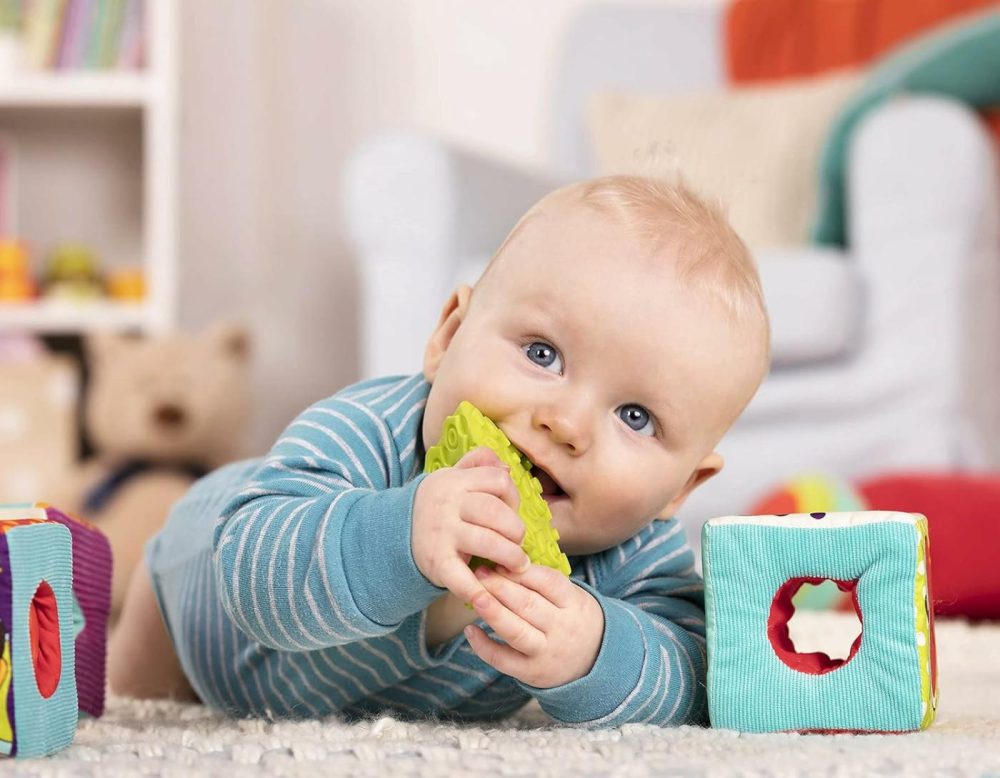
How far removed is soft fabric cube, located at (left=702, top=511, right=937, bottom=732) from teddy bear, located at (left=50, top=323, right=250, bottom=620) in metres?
1.41

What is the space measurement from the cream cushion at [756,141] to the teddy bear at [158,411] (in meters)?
0.77

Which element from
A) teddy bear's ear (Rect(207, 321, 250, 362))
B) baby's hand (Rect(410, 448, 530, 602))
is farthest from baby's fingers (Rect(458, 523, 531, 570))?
teddy bear's ear (Rect(207, 321, 250, 362))

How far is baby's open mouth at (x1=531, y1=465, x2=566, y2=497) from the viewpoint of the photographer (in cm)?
71

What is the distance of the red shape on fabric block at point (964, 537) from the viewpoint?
138 cm

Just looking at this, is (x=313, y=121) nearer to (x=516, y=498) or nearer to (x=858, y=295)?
(x=858, y=295)

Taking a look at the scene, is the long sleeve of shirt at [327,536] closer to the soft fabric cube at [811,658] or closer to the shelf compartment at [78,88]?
the soft fabric cube at [811,658]

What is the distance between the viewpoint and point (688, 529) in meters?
1.82

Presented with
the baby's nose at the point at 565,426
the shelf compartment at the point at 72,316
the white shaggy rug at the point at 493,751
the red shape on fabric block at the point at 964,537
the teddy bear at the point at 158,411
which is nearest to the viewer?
the white shaggy rug at the point at 493,751

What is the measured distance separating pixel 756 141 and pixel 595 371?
1.61 m

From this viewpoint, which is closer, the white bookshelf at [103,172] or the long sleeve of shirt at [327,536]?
the long sleeve of shirt at [327,536]

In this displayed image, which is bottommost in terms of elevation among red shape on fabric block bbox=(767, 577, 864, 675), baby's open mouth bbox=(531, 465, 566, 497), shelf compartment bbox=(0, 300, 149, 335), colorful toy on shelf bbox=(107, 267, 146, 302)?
shelf compartment bbox=(0, 300, 149, 335)

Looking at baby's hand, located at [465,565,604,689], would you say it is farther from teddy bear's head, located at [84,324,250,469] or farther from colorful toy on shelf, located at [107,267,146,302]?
colorful toy on shelf, located at [107,267,146,302]

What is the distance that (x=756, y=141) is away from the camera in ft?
7.23

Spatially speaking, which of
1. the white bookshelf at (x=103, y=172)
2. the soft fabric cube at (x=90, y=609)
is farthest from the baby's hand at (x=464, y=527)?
the white bookshelf at (x=103, y=172)
